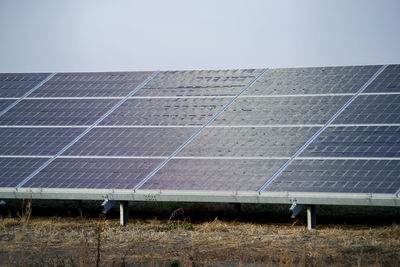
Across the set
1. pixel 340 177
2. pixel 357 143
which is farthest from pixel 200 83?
pixel 340 177

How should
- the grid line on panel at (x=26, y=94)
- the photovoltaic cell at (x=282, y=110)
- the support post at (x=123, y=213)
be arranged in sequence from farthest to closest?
the grid line on panel at (x=26, y=94), the photovoltaic cell at (x=282, y=110), the support post at (x=123, y=213)

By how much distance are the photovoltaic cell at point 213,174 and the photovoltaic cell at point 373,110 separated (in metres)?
2.77

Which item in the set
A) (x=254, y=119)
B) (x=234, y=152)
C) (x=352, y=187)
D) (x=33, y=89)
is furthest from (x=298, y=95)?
(x=33, y=89)

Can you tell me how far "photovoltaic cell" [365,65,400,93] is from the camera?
18406 millimetres

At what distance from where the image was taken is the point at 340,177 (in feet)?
50.9

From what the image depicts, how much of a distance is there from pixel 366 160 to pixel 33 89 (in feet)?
38.8

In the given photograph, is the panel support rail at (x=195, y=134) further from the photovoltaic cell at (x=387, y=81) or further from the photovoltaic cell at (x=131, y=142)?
the photovoltaic cell at (x=387, y=81)

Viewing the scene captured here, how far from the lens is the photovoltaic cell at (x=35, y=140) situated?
1836 cm

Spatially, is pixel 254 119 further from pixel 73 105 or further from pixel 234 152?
pixel 73 105

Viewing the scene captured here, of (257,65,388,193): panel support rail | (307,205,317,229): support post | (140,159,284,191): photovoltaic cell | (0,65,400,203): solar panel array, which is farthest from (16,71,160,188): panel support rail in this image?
(307,205,317,229): support post

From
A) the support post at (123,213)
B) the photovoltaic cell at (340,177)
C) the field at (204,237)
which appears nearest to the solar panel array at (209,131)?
the photovoltaic cell at (340,177)

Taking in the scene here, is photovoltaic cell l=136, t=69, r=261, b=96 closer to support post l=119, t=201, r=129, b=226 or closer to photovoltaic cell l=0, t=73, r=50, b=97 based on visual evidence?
photovoltaic cell l=0, t=73, r=50, b=97

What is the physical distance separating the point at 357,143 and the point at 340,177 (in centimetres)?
153

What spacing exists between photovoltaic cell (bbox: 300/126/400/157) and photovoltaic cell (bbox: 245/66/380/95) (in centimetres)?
218
